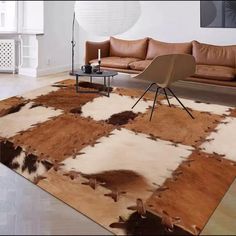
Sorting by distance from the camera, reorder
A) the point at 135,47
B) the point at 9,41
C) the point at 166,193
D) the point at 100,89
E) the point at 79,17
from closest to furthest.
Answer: the point at 166,193
the point at 79,17
the point at 100,89
the point at 135,47
the point at 9,41

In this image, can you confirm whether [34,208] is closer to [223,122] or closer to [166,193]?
[166,193]

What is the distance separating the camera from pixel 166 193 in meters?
2.10

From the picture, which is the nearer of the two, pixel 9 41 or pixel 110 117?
pixel 110 117

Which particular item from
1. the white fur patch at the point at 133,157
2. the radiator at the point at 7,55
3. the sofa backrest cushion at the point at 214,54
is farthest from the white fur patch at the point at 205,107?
the radiator at the point at 7,55

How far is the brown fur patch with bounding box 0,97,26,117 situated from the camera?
3.66 meters

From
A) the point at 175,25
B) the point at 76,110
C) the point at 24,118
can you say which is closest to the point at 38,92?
the point at 76,110

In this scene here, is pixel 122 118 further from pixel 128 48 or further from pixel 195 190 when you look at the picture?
pixel 128 48

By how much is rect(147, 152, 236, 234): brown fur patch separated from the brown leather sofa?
184cm

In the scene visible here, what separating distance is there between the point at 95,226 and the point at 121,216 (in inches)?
6.7

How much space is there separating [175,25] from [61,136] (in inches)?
132

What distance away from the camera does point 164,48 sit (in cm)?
518

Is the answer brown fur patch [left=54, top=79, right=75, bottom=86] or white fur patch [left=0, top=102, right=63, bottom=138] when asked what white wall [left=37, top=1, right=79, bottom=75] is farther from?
white fur patch [left=0, top=102, right=63, bottom=138]

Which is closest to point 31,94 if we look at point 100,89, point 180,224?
point 100,89

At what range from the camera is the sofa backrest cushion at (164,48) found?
5.00m
